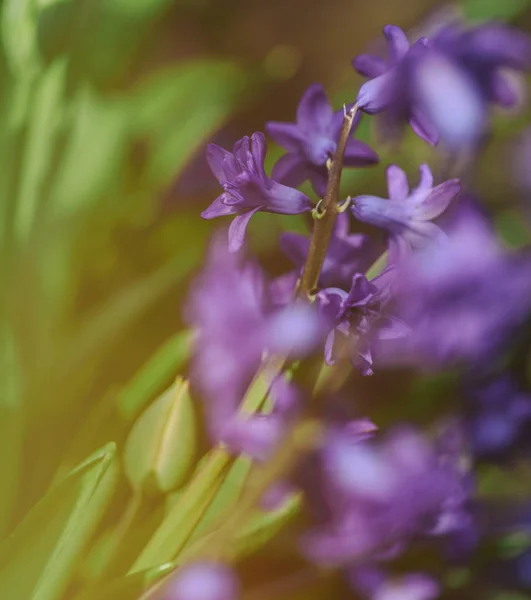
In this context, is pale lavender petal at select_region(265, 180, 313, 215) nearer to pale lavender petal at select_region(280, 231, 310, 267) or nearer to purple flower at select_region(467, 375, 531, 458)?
pale lavender petal at select_region(280, 231, 310, 267)

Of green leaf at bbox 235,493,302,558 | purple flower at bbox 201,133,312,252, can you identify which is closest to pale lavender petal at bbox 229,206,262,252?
purple flower at bbox 201,133,312,252

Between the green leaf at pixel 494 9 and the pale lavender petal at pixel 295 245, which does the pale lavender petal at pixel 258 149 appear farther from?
the green leaf at pixel 494 9

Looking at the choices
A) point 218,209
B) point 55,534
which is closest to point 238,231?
point 218,209

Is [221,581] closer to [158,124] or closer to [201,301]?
[201,301]

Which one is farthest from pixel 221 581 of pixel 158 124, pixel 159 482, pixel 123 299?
pixel 158 124

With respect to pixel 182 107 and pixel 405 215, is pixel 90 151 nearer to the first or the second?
pixel 182 107

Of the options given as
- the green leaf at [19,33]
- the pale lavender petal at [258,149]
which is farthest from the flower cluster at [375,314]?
the green leaf at [19,33]

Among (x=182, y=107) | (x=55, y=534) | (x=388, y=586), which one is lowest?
(x=388, y=586)
